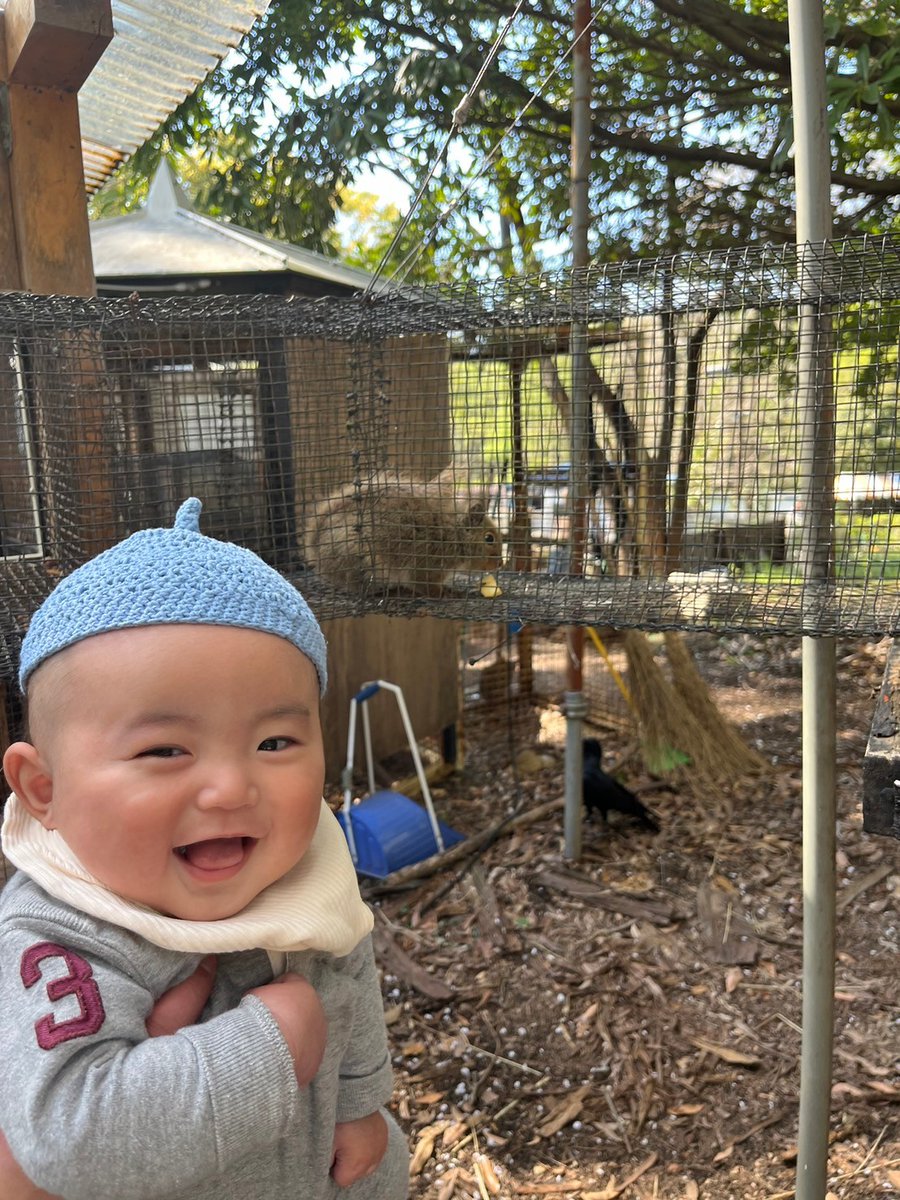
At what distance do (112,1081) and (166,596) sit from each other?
44 cm

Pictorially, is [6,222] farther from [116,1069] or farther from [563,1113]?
[563,1113]

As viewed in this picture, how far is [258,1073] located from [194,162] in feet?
40.8

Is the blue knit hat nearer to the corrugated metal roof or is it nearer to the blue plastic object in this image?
the corrugated metal roof

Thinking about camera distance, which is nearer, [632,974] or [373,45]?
[632,974]

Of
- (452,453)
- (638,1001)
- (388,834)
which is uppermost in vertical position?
(452,453)

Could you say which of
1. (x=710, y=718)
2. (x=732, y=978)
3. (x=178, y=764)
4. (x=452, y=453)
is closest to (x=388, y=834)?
(x=732, y=978)

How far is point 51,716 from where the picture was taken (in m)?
0.86

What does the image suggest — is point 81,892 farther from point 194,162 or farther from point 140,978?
point 194,162

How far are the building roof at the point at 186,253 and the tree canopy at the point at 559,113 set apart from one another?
574 mm

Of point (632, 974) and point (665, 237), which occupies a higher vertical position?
point (665, 237)

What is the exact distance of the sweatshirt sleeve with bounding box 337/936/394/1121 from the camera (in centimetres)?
105

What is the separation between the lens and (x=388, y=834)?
12.6 feet

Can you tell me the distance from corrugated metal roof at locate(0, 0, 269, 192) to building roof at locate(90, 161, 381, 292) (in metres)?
0.87

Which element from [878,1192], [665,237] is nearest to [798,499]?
[878,1192]
